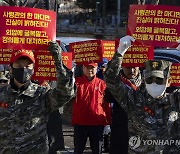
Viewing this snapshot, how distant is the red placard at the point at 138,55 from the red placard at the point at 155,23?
0.05m

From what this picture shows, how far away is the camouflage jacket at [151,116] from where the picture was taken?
4176 mm

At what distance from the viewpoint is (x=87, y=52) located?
6.12m

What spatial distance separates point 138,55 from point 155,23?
307mm

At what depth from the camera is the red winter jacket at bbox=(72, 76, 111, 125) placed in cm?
646

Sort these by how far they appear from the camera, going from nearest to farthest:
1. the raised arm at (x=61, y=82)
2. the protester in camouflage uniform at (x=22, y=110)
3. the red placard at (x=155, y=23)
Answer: the raised arm at (x=61, y=82)
the protester in camouflage uniform at (x=22, y=110)
the red placard at (x=155, y=23)

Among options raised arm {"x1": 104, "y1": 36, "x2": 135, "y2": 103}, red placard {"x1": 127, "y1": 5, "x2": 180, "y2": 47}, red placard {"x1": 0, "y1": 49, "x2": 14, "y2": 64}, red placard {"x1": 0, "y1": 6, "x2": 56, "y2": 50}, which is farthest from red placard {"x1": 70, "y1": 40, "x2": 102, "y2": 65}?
raised arm {"x1": 104, "y1": 36, "x2": 135, "y2": 103}

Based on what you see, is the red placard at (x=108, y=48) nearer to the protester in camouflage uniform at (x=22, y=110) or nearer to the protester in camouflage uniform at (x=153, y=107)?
the protester in camouflage uniform at (x=153, y=107)

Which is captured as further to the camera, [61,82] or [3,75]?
[3,75]

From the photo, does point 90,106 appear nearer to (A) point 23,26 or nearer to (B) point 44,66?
(B) point 44,66

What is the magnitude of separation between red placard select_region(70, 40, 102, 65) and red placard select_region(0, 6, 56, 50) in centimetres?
158

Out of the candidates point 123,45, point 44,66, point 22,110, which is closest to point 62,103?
point 22,110

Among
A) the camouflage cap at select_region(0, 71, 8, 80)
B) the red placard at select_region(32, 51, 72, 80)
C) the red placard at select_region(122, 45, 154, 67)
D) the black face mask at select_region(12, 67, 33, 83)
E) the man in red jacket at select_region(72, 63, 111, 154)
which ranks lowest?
the man in red jacket at select_region(72, 63, 111, 154)

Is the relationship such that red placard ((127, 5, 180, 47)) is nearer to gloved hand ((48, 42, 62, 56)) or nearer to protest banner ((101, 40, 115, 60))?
gloved hand ((48, 42, 62, 56))

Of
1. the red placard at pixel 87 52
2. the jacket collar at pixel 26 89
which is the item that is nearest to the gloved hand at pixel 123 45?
the jacket collar at pixel 26 89
